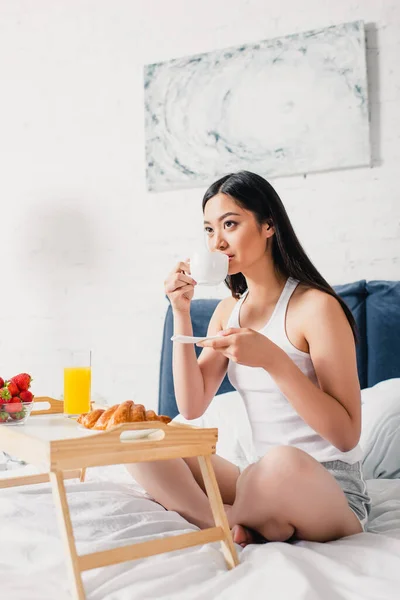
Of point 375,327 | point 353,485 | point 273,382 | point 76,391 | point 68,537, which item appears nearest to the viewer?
point 68,537

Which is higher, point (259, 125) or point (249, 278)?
point (259, 125)

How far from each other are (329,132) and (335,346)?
1.27 meters

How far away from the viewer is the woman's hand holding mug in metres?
1.55

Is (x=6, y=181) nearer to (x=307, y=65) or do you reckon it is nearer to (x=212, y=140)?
(x=212, y=140)

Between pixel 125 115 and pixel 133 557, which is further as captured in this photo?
pixel 125 115

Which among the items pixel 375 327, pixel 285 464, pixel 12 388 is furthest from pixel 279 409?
pixel 375 327

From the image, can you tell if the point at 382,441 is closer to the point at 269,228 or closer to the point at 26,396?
the point at 269,228

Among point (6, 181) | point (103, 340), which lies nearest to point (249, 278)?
point (103, 340)

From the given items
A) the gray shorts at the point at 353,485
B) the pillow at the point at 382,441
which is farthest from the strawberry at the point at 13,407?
the pillow at the point at 382,441

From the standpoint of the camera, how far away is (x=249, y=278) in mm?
1716

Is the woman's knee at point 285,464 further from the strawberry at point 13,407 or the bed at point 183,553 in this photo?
the strawberry at point 13,407

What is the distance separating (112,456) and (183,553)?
0.78 ft

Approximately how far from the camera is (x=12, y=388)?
158 centimetres

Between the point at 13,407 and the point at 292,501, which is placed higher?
the point at 13,407
